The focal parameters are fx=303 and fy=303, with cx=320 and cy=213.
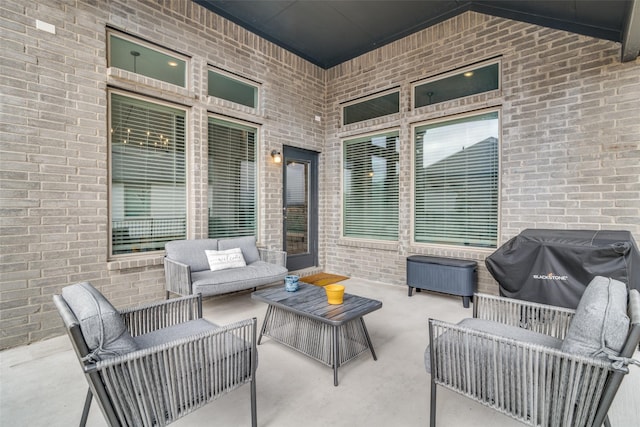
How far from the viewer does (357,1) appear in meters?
4.05

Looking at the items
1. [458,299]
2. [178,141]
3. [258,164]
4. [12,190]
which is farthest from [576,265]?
[12,190]

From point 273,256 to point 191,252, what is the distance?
113cm

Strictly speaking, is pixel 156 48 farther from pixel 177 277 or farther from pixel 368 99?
pixel 368 99

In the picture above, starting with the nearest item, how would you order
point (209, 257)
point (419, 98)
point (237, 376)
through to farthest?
point (237, 376) → point (209, 257) → point (419, 98)

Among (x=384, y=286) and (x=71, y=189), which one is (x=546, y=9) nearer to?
(x=384, y=286)

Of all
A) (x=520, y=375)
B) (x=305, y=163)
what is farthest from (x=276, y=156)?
(x=520, y=375)

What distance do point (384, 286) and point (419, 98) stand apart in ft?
10.0

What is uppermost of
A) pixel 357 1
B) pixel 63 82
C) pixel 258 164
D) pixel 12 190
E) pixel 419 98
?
pixel 357 1

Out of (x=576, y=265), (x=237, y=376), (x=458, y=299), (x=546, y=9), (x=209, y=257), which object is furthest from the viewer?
(x=458, y=299)

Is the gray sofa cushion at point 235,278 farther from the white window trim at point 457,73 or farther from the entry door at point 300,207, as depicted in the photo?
the white window trim at point 457,73

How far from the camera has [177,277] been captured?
11.3 feet

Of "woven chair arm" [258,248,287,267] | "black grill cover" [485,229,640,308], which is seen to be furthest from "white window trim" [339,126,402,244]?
"black grill cover" [485,229,640,308]

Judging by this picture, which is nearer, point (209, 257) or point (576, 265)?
point (576, 265)

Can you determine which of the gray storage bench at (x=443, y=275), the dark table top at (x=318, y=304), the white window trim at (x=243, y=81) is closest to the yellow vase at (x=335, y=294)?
the dark table top at (x=318, y=304)
